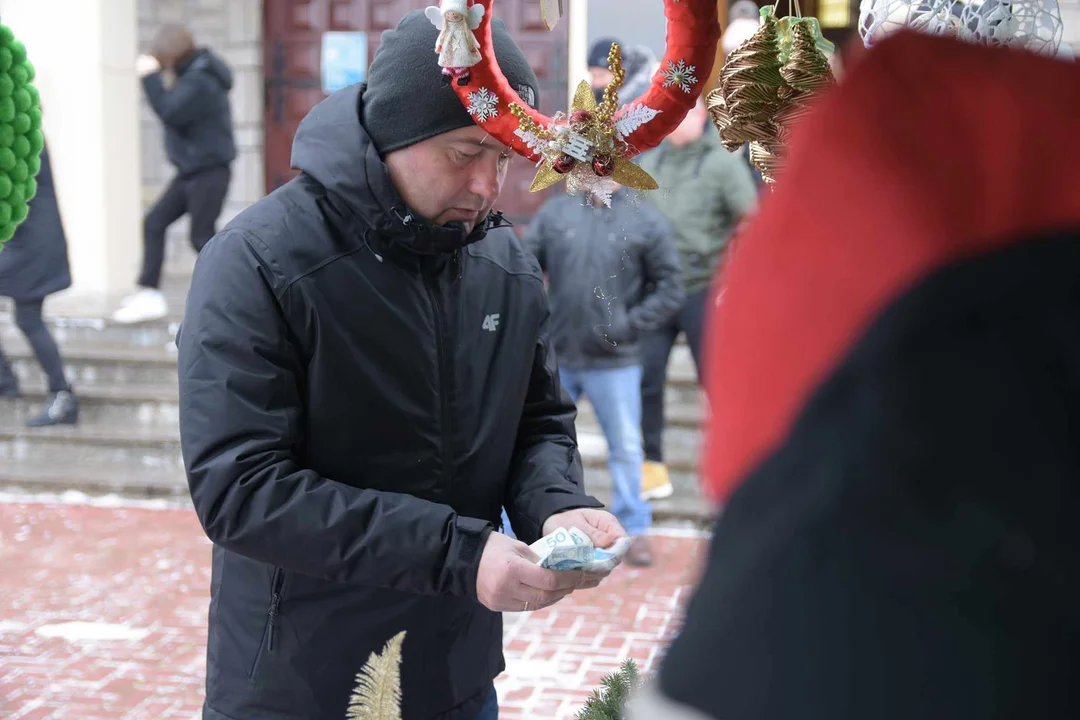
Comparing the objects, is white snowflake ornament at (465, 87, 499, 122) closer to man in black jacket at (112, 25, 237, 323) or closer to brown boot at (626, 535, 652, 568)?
brown boot at (626, 535, 652, 568)

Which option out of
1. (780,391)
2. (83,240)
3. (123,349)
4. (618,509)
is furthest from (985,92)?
(83,240)

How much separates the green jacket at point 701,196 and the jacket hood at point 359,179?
132 inches

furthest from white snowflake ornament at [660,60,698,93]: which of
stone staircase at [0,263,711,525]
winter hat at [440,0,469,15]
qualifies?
stone staircase at [0,263,711,525]

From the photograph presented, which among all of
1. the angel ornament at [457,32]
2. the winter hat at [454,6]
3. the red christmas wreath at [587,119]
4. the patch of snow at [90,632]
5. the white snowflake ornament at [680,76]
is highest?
the winter hat at [454,6]

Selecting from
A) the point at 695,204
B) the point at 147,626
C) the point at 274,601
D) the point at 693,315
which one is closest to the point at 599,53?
the point at 695,204

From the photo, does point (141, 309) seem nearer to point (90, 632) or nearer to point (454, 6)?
point (90, 632)

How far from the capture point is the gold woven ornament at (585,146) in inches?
76.6

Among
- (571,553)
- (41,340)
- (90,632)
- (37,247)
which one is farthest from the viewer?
(41,340)

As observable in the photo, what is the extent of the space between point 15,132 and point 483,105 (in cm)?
92

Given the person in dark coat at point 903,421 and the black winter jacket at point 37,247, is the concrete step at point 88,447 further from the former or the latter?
the person in dark coat at point 903,421

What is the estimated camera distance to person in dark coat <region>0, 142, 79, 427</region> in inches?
158

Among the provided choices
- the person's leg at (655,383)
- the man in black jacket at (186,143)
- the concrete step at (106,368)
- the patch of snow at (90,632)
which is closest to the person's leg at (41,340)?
the concrete step at (106,368)

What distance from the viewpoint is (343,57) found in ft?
30.9

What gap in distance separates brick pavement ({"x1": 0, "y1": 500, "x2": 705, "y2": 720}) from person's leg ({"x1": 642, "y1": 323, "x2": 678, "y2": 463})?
0.51m
